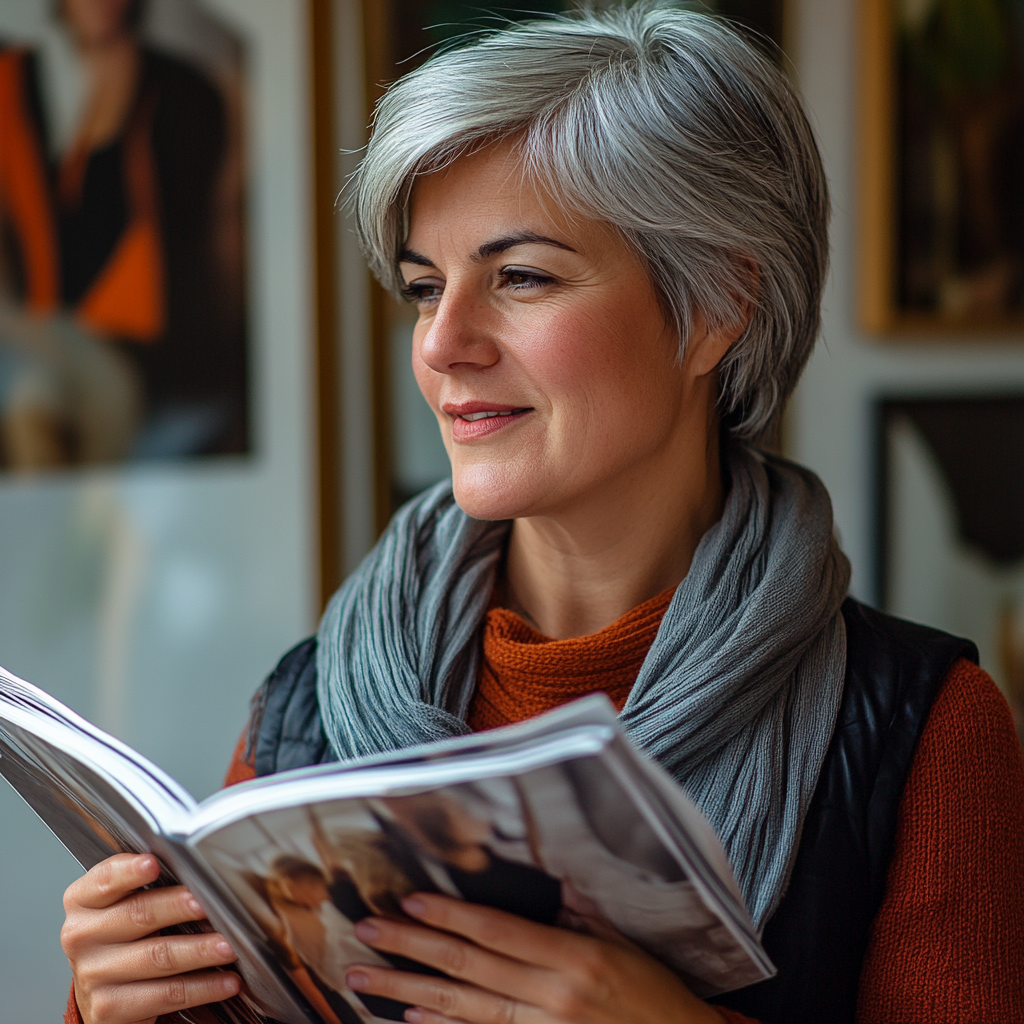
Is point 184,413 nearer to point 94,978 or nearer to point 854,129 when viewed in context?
point 94,978

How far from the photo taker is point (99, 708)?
1.77m

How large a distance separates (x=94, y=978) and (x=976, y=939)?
0.71 m

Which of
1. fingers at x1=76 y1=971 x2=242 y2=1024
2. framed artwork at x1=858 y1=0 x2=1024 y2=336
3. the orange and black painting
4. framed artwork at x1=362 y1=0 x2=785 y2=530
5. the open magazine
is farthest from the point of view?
framed artwork at x1=858 y1=0 x2=1024 y2=336

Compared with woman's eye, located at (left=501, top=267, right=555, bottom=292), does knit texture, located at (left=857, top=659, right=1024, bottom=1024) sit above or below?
below

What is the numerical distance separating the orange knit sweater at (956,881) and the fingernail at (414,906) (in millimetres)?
293

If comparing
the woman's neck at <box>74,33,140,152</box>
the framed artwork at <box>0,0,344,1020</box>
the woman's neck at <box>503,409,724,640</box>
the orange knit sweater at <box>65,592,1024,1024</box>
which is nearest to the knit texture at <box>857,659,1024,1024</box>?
the orange knit sweater at <box>65,592,1024,1024</box>

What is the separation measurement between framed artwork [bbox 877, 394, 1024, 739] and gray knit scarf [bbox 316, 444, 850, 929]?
138 cm

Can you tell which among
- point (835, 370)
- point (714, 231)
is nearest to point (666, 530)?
point (714, 231)

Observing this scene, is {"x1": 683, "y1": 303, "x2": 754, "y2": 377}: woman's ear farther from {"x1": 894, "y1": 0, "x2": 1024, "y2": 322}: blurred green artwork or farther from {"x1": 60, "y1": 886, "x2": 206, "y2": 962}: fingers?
{"x1": 894, "y1": 0, "x2": 1024, "y2": 322}: blurred green artwork

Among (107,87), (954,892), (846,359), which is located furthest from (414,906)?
(846,359)

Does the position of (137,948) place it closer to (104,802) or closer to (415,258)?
(104,802)

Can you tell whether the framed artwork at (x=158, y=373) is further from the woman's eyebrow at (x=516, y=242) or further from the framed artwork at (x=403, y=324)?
the woman's eyebrow at (x=516, y=242)

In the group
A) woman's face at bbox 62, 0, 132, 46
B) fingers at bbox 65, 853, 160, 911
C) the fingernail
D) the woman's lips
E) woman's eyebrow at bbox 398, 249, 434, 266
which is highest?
woman's face at bbox 62, 0, 132, 46

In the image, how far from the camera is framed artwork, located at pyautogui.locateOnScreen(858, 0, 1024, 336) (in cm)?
227
